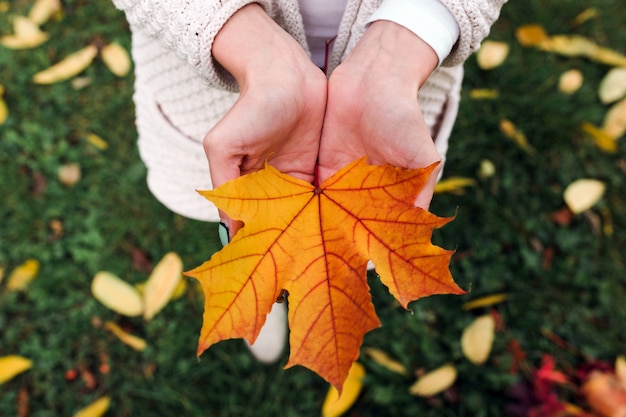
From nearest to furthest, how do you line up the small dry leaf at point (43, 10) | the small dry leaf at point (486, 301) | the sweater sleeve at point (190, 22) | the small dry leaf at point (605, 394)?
the sweater sleeve at point (190, 22)
the small dry leaf at point (605, 394)
the small dry leaf at point (486, 301)
the small dry leaf at point (43, 10)

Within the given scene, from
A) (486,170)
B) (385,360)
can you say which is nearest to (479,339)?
(385,360)

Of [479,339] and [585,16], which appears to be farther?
[585,16]

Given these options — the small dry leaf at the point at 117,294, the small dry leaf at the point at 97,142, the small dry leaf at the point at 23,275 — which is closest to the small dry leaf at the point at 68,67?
the small dry leaf at the point at 97,142

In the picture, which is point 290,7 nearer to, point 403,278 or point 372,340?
point 403,278

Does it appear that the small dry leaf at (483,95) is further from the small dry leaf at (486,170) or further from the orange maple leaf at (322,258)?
the orange maple leaf at (322,258)

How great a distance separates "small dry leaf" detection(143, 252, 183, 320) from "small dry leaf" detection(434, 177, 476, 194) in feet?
3.05

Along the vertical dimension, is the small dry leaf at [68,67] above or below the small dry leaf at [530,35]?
below

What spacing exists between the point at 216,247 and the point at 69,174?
643 mm

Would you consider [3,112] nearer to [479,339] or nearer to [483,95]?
[483,95]

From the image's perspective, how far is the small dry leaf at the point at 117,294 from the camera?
1783 millimetres

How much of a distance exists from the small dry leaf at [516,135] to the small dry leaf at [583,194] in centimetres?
19

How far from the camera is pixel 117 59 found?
2121 mm

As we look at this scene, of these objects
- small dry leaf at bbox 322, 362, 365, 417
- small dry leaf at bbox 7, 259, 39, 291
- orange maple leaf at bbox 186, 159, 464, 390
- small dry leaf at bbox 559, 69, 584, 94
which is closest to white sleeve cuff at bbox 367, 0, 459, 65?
orange maple leaf at bbox 186, 159, 464, 390

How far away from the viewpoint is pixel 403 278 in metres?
0.82
